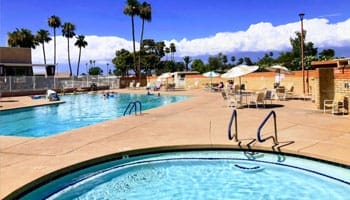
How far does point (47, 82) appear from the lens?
113 feet

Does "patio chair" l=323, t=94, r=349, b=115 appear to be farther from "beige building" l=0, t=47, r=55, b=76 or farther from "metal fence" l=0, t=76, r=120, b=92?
"beige building" l=0, t=47, r=55, b=76

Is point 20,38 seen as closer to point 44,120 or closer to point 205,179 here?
point 44,120

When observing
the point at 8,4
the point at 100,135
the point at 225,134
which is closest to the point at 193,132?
the point at 225,134

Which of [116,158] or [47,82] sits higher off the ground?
[47,82]

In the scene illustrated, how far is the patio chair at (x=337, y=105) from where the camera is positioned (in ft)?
40.4

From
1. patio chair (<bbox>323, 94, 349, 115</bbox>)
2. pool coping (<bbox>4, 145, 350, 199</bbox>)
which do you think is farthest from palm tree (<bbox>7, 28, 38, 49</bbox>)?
pool coping (<bbox>4, 145, 350, 199</bbox>)

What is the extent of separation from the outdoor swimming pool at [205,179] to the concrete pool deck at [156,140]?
240mm

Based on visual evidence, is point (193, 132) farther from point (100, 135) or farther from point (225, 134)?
point (100, 135)

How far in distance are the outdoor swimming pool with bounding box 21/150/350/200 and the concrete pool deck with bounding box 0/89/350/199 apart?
240 millimetres

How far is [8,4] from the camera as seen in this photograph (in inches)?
678

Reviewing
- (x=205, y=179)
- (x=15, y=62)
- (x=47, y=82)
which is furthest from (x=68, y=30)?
(x=205, y=179)

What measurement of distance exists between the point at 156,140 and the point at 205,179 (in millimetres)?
2236

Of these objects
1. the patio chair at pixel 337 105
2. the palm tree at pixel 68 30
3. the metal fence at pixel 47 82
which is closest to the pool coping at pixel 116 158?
the patio chair at pixel 337 105

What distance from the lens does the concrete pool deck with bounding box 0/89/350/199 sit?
6770 millimetres
